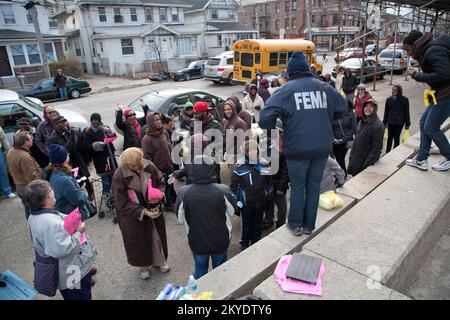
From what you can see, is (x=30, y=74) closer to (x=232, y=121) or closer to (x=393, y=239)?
(x=232, y=121)

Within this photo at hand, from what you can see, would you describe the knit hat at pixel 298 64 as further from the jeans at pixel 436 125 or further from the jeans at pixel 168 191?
the jeans at pixel 168 191

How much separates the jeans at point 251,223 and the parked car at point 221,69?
54.9 feet

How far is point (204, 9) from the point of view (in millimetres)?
37688

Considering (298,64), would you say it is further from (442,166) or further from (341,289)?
(442,166)

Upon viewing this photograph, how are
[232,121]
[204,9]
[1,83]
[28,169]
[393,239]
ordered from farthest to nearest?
[204,9], [1,83], [232,121], [28,169], [393,239]

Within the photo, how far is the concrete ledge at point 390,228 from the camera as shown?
3.01 m

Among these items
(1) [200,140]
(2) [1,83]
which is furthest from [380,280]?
(2) [1,83]

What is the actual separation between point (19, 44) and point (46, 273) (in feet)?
91.7

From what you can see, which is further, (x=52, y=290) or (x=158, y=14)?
(x=158, y=14)

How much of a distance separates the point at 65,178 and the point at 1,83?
23.6 meters

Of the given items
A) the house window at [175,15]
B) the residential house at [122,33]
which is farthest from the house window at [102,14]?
the house window at [175,15]

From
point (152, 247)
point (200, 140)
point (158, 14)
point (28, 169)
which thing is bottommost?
point (152, 247)

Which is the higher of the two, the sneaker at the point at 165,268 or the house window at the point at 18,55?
the house window at the point at 18,55

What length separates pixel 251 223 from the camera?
3984mm
